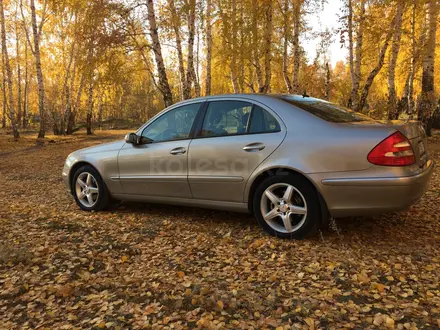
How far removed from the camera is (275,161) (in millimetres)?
3625

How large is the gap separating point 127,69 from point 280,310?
12.5 metres

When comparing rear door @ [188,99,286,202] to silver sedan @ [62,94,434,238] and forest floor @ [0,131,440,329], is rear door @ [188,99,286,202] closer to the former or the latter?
silver sedan @ [62,94,434,238]

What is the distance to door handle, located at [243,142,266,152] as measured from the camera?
3732 millimetres

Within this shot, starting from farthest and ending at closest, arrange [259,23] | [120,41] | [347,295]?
1. [259,23]
2. [120,41]
3. [347,295]

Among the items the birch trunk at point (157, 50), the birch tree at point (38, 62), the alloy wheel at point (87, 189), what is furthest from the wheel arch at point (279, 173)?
the birch tree at point (38, 62)

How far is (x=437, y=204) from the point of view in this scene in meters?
4.91

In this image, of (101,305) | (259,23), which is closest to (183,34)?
(259,23)

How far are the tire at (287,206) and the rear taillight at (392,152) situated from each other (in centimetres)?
65

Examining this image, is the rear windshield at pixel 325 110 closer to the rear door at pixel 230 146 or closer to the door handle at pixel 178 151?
the rear door at pixel 230 146

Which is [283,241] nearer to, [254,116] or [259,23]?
[254,116]

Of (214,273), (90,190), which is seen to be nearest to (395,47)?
(90,190)

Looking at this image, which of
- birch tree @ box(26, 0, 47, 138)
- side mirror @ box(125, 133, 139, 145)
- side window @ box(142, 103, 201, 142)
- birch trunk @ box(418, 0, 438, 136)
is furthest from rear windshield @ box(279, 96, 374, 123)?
birch tree @ box(26, 0, 47, 138)

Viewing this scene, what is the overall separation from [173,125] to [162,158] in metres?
0.46

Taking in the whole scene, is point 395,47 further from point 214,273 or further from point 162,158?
point 214,273
